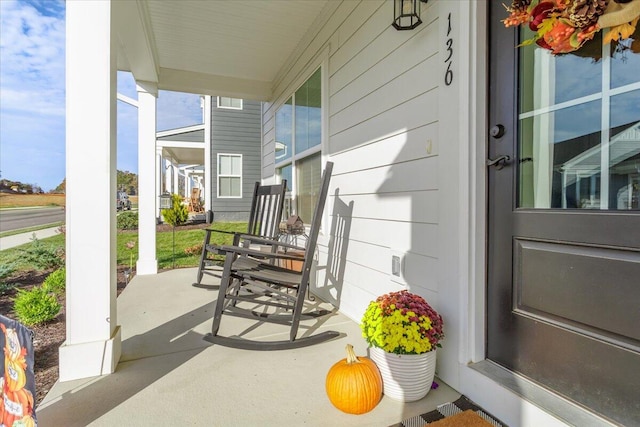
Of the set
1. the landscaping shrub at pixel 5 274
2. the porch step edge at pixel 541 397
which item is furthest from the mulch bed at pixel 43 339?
the porch step edge at pixel 541 397

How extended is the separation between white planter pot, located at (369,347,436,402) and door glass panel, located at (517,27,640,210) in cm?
82

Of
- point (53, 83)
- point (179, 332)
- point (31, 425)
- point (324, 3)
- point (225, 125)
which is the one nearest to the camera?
point (31, 425)

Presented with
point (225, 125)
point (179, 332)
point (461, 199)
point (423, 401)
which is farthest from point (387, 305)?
point (225, 125)

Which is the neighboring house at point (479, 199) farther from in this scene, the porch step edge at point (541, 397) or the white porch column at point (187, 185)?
the white porch column at point (187, 185)

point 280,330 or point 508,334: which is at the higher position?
point 508,334

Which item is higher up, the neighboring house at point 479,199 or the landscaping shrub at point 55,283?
the neighboring house at point 479,199

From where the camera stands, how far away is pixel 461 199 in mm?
1542

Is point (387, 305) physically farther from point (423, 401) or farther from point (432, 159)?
point (432, 159)

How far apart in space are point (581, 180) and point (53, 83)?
11.2ft

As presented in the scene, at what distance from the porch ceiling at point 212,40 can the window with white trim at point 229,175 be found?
14.8 feet

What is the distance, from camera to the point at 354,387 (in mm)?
1391

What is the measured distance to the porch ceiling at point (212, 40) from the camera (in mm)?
2998

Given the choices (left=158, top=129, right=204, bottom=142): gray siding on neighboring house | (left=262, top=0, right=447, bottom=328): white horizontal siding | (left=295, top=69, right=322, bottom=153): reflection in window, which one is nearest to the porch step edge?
(left=262, top=0, right=447, bottom=328): white horizontal siding

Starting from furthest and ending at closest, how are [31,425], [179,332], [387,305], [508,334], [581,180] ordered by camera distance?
1. [179,332]
2. [387,305]
3. [508,334]
4. [581,180]
5. [31,425]
